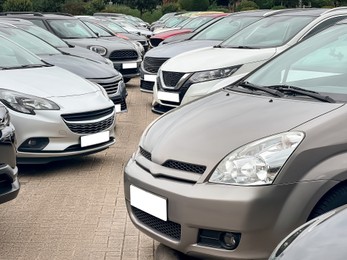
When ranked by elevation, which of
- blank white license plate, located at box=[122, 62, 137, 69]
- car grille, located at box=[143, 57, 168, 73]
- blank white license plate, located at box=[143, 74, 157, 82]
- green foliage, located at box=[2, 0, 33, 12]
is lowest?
green foliage, located at box=[2, 0, 33, 12]

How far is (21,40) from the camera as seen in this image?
841 centimetres

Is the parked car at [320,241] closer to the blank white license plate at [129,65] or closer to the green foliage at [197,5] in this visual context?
the blank white license plate at [129,65]

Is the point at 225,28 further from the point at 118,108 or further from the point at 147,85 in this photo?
the point at 118,108

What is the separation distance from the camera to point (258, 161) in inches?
131

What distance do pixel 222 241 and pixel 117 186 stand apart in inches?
99.2

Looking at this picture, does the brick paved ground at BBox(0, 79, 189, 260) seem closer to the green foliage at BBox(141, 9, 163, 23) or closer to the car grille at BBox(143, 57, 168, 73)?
the car grille at BBox(143, 57, 168, 73)

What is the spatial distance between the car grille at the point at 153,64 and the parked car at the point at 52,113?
357cm

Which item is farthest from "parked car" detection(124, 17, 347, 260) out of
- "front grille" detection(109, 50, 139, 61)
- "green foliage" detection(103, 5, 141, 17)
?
"green foliage" detection(103, 5, 141, 17)

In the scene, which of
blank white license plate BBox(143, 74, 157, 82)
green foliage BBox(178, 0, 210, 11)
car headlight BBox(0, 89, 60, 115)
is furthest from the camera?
green foliage BBox(178, 0, 210, 11)

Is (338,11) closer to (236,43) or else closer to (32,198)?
(236,43)

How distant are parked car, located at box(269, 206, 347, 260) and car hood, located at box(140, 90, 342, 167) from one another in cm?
85

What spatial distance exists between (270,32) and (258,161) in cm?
537

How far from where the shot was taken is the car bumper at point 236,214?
322cm

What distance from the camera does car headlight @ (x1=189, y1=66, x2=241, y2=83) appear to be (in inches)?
307
